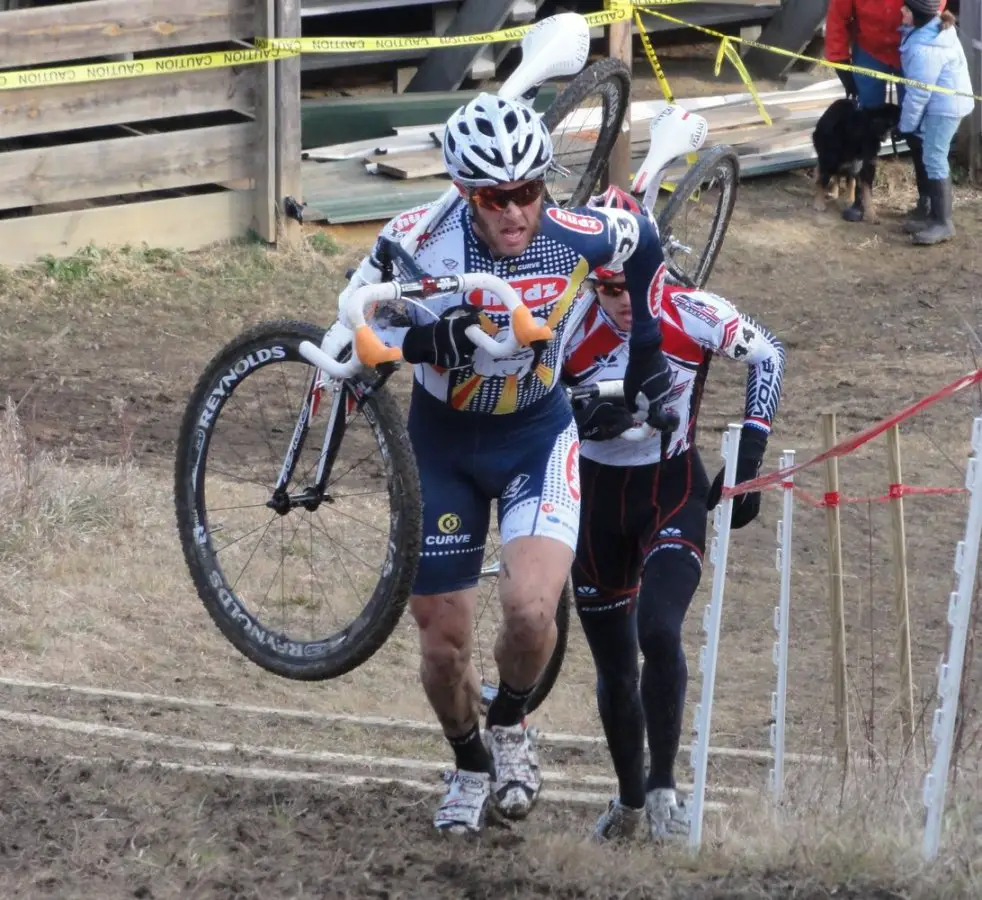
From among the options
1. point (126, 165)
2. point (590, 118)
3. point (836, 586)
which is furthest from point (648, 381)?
point (126, 165)

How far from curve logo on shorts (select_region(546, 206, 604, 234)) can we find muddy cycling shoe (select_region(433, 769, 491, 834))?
1740 mm

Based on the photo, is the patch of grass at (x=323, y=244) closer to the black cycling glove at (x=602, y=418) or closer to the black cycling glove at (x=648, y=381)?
the black cycling glove at (x=602, y=418)

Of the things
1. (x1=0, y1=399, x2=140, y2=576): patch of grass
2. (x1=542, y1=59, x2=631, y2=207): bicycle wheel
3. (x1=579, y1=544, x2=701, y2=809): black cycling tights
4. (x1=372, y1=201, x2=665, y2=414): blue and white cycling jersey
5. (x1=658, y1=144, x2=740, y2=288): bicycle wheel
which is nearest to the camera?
(x1=372, y1=201, x2=665, y2=414): blue and white cycling jersey

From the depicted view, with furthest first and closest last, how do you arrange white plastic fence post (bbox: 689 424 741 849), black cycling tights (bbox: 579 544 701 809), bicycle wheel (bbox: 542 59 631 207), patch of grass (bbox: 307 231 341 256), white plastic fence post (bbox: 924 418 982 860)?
1. patch of grass (bbox: 307 231 341 256)
2. bicycle wheel (bbox: 542 59 631 207)
3. black cycling tights (bbox: 579 544 701 809)
4. white plastic fence post (bbox: 689 424 741 849)
5. white plastic fence post (bbox: 924 418 982 860)

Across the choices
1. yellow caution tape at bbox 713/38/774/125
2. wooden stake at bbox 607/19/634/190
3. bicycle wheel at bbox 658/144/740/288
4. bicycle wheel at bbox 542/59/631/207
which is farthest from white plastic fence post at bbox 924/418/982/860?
yellow caution tape at bbox 713/38/774/125

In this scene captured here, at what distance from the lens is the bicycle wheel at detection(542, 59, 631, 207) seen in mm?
6952

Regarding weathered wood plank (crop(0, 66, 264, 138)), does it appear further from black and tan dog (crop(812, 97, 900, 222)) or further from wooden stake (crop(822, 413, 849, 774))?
wooden stake (crop(822, 413, 849, 774))

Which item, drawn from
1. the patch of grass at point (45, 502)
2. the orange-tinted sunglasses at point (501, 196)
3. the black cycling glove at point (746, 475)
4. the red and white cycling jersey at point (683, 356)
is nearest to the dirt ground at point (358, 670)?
the patch of grass at point (45, 502)

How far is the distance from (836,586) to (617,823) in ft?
3.48

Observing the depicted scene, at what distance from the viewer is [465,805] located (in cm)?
527

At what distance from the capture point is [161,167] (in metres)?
12.1

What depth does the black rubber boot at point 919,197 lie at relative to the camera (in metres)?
13.5

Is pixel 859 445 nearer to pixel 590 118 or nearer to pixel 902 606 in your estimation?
pixel 902 606

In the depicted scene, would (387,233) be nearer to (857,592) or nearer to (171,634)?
(171,634)
